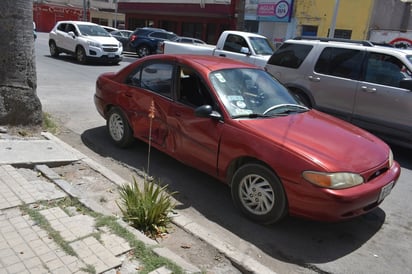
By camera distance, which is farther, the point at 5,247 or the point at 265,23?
the point at 265,23

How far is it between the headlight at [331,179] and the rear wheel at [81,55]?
1511 centimetres

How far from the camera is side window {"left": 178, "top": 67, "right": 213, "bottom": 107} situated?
15.4ft

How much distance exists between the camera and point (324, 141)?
403 centimetres

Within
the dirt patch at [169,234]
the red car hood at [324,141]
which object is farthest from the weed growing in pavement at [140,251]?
the red car hood at [324,141]

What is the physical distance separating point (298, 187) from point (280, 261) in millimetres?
688

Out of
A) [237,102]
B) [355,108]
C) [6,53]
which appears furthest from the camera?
[355,108]

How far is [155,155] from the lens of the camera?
19.3 feet

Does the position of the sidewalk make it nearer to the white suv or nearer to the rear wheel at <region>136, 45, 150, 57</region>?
the white suv

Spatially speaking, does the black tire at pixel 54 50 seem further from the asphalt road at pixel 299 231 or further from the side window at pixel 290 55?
→ the asphalt road at pixel 299 231

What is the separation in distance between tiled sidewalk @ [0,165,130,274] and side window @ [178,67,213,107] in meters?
1.90

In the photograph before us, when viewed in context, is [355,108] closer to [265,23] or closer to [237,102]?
[237,102]

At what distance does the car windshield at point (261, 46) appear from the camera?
11930 millimetres

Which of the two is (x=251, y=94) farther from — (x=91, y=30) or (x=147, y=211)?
(x=91, y=30)

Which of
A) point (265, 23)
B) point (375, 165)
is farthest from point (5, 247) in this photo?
point (265, 23)
